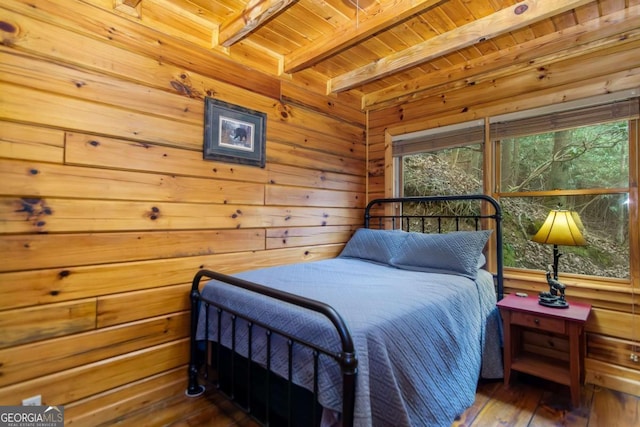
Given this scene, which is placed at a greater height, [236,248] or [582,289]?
[236,248]

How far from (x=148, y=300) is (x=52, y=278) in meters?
0.48

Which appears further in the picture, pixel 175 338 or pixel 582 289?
pixel 582 289

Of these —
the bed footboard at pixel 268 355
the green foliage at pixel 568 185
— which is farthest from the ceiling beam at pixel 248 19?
the green foliage at pixel 568 185

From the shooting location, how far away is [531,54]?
7.82 feet

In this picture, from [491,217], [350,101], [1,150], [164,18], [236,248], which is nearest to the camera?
[1,150]

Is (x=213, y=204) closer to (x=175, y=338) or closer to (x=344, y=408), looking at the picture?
(x=175, y=338)

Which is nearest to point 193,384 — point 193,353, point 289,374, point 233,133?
point 193,353

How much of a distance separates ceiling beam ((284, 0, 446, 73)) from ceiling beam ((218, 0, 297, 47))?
1.79ft

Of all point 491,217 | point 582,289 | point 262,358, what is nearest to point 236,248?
point 262,358

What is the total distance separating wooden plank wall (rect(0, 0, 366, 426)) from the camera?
1.48m

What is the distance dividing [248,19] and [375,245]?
1.91 metres

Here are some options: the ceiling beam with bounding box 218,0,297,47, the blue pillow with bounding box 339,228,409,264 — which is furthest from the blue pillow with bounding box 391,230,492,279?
the ceiling beam with bounding box 218,0,297,47

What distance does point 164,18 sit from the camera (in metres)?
1.96

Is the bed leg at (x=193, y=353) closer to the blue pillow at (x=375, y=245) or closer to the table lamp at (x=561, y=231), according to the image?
the blue pillow at (x=375, y=245)
